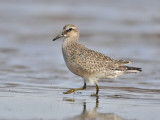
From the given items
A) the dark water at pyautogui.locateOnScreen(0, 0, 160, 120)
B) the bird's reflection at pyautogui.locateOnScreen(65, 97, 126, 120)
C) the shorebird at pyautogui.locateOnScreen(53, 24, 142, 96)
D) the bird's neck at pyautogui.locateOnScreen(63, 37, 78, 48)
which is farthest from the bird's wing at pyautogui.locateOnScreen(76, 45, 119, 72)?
the bird's reflection at pyautogui.locateOnScreen(65, 97, 126, 120)

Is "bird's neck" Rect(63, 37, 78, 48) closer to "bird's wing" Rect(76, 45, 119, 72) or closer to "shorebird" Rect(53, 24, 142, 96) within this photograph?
"shorebird" Rect(53, 24, 142, 96)

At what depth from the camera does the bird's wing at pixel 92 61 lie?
8.43 metres

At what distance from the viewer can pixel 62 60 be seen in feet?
40.3

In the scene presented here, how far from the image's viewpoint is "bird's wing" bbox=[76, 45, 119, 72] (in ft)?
27.7

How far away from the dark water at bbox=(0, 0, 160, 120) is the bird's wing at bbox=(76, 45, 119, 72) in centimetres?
49

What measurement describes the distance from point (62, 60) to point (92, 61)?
12.6 ft

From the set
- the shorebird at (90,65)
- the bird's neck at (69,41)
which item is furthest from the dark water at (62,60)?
the bird's neck at (69,41)

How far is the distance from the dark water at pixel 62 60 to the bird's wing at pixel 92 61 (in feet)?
1.59

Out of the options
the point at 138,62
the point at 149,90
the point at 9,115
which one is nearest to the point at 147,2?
the point at 138,62

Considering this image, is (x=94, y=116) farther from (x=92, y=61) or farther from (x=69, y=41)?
(x=69, y=41)

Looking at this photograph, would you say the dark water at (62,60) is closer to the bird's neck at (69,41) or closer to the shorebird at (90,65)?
the shorebird at (90,65)

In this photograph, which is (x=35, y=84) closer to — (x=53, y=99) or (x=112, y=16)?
(x=53, y=99)

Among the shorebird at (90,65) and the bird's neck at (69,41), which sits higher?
the bird's neck at (69,41)

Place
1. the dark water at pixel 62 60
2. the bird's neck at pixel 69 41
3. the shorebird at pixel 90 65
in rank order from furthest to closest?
1. the bird's neck at pixel 69 41
2. the shorebird at pixel 90 65
3. the dark water at pixel 62 60
